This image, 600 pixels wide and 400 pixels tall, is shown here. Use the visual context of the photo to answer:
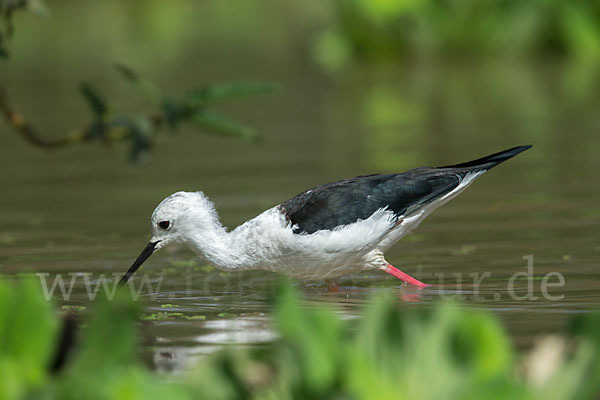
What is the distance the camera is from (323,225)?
6676mm

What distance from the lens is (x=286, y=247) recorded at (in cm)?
666

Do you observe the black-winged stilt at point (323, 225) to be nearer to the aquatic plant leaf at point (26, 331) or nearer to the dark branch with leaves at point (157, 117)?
the dark branch with leaves at point (157, 117)

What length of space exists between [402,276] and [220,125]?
11.0 ft

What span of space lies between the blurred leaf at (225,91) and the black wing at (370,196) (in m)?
2.80

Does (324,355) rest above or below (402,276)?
below

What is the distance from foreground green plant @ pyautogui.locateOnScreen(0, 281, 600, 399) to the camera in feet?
9.24

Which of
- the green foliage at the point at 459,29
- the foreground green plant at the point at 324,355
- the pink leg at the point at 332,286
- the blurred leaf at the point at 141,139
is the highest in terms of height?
the green foliage at the point at 459,29

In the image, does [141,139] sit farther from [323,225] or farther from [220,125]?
[323,225]

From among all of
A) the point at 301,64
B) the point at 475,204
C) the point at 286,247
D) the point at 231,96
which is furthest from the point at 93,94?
the point at 301,64

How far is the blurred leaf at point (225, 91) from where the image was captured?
3.79 m

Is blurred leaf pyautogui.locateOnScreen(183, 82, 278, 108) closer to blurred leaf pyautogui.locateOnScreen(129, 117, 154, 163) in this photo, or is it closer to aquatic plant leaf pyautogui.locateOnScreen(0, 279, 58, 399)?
blurred leaf pyautogui.locateOnScreen(129, 117, 154, 163)

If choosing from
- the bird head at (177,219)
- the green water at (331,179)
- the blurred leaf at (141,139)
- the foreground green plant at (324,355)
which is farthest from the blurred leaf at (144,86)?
the bird head at (177,219)

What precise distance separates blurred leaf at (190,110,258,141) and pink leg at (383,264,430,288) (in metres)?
3.08

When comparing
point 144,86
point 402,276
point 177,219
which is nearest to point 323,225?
point 402,276
